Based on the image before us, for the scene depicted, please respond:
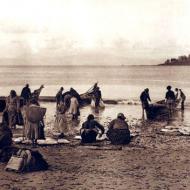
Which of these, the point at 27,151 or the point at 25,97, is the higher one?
the point at 25,97

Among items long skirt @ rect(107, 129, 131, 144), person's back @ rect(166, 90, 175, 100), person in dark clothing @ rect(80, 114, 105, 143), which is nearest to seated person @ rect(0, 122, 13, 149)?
person in dark clothing @ rect(80, 114, 105, 143)

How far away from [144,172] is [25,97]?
48.3 ft

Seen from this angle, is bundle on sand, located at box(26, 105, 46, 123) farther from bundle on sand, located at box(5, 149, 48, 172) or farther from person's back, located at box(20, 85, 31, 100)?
person's back, located at box(20, 85, 31, 100)

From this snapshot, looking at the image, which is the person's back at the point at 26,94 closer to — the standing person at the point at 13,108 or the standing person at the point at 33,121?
the standing person at the point at 13,108

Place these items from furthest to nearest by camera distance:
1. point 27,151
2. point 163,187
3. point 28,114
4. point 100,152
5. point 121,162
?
point 28,114 < point 100,152 < point 121,162 < point 27,151 < point 163,187

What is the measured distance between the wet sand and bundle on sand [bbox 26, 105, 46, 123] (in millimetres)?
976

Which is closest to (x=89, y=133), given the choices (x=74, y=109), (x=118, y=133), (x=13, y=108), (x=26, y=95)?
(x=118, y=133)

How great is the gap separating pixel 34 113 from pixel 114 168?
403 cm

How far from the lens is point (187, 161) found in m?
13.3

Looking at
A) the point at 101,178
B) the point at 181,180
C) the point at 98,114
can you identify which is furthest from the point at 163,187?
the point at 98,114

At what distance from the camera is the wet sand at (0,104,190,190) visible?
10.8 m

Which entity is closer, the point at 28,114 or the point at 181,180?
the point at 181,180

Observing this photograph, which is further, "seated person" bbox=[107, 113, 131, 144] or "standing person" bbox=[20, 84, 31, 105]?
"standing person" bbox=[20, 84, 31, 105]

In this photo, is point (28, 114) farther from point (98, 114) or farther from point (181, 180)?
point (98, 114)
